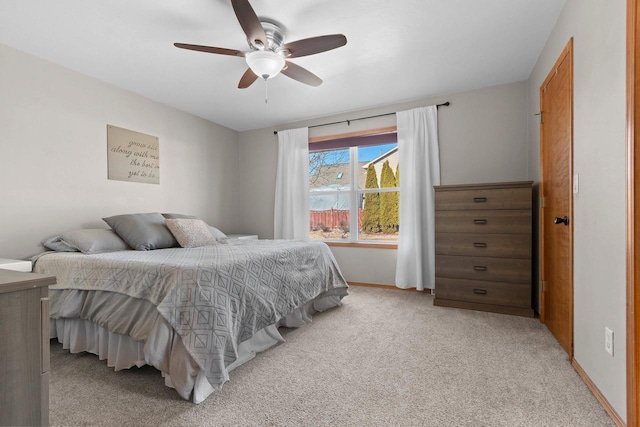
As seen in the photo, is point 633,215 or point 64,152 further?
point 64,152

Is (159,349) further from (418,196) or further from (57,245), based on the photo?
(418,196)

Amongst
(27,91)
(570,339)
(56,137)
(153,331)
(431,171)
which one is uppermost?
(27,91)

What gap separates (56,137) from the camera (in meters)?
2.82

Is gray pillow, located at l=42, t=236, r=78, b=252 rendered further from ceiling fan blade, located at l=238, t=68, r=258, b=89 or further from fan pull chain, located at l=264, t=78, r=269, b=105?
fan pull chain, located at l=264, t=78, r=269, b=105

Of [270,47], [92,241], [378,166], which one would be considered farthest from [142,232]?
[378,166]

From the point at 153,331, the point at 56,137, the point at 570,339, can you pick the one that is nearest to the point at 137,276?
the point at 153,331

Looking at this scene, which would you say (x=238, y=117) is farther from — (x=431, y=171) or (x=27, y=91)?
(x=431, y=171)

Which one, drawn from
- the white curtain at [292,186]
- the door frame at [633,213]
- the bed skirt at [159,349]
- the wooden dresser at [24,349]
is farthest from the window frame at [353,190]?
the wooden dresser at [24,349]

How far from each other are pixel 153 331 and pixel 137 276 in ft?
1.30

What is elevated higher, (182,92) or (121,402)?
(182,92)

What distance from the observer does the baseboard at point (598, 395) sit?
1.38 metres

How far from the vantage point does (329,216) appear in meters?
4.55

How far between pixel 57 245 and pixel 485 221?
3875 millimetres

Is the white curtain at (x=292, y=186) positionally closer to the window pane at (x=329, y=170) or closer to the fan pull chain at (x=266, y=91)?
the window pane at (x=329, y=170)
